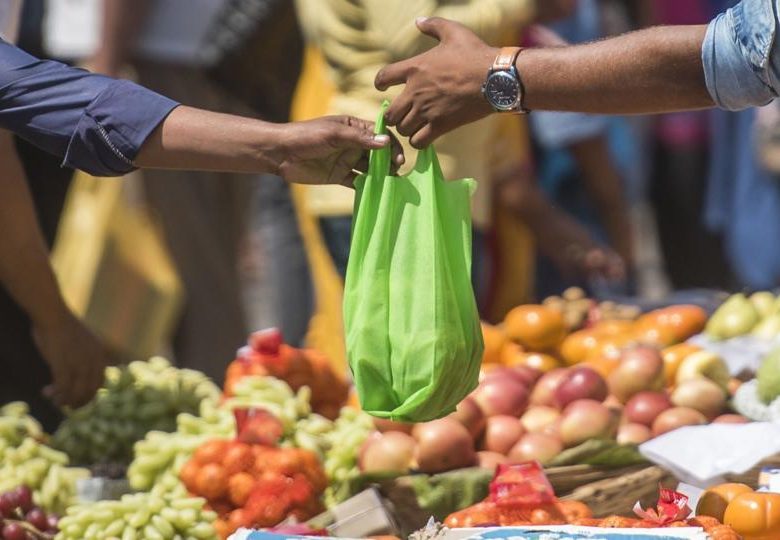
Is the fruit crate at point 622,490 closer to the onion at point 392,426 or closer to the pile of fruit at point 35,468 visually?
the onion at point 392,426

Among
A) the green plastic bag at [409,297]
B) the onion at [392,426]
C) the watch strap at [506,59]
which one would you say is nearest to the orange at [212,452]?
the onion at [392,426]

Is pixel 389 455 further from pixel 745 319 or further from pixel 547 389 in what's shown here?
pixel 745 319

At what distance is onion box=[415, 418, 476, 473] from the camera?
3.46 m

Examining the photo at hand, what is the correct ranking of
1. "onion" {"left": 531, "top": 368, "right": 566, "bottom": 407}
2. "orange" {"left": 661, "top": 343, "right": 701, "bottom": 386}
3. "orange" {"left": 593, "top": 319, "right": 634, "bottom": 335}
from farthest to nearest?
"orange" {"left": 593, "top": 319, "right": 634, "bottom": 335} → "orange" {"left": 661, "top": 343, "right": 701, "bottom": 386} → "onion" {"left": 531, "top": 368, "right": 566, "bottom": 407}

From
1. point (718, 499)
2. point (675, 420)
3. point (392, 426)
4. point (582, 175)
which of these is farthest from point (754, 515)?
point (582, 175)

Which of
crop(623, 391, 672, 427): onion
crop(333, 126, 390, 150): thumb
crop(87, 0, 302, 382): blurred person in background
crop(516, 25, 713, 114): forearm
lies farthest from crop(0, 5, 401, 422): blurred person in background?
crop(87, 0, 302, 382): blurred person in background

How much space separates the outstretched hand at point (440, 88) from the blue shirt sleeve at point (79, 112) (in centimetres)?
44

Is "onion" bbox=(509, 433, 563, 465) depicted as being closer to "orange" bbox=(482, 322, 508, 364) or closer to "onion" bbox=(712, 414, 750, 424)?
"onion" bbox=(712, 414, 750, 424)

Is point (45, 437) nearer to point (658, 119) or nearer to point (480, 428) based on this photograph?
point (480, 428)

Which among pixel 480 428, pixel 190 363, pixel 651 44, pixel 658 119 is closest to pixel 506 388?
pixel 480 428

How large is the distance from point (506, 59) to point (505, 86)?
0.05 m

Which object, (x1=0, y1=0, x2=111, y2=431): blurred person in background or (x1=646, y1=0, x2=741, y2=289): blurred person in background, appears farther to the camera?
(x1=646, y1=0, x2=741, y2=289): blurred person in background

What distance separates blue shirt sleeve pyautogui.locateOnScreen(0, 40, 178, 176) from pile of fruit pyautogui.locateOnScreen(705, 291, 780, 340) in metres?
1.86

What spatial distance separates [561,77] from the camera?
2.90 metres
